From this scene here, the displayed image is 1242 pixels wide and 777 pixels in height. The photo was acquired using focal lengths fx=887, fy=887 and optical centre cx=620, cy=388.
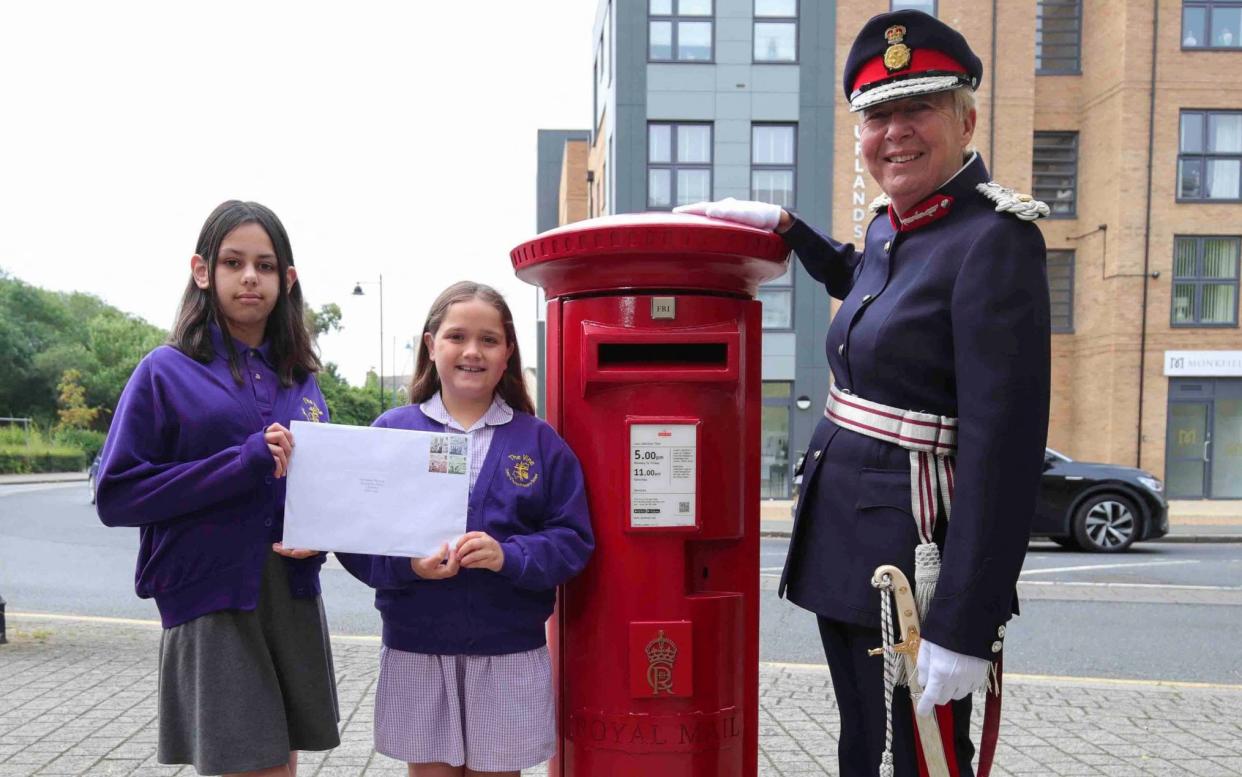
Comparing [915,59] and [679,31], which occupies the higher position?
[679,31]

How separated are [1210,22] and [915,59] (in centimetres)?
1982

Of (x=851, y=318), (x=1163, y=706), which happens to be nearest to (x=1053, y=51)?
(x=1163, y=706)

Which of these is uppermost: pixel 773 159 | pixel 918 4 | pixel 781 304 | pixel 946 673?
pixel 918 4

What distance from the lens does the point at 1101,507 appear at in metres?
9.75

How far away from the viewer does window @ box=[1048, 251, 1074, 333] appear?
60.4 ft

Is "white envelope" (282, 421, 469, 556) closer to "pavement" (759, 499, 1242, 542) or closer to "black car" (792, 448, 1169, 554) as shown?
"pavement" (759, 499, 1242, 542)

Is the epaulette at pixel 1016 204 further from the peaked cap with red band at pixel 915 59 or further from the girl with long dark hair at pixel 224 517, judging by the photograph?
the girl with long dark hair at pixel 224 517

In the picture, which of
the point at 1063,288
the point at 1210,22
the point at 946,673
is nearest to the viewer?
the point at 946,673

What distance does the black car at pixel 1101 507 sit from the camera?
31.6ft

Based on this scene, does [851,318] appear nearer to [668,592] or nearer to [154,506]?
[668,592]

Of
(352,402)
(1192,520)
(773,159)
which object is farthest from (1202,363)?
(352,402)

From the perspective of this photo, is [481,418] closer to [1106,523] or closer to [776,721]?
[776,721]

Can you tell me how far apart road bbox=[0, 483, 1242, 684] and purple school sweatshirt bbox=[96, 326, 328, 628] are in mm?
3959

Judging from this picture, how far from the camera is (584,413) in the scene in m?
2.21
